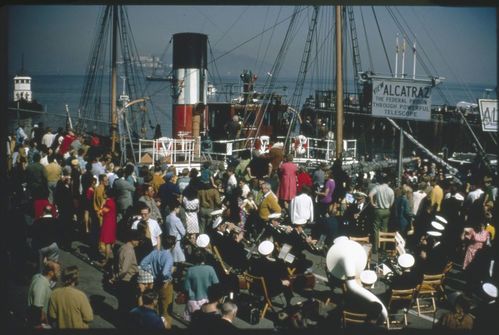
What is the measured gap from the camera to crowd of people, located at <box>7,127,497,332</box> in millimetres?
6812

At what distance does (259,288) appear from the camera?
25.0 ft

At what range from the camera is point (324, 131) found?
64.2 ft

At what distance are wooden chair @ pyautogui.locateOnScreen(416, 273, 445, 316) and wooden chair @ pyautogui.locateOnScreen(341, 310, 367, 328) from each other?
1.28m

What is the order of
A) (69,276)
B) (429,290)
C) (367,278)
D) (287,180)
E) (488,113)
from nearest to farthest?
(69,276)
(367,278)
(429,290)
(488,113)
(287,180)

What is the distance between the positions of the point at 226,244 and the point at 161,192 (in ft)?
7.49

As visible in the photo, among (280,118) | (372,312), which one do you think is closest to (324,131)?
(280,118)

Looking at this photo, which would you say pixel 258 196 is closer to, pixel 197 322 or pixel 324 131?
pixel 197 322

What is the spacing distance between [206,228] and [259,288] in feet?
8.05

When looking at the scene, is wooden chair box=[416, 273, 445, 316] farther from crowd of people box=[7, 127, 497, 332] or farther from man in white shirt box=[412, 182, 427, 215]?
man in white shirt box=[412, 182, 427, 215]

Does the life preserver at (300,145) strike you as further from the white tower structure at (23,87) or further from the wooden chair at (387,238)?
the white tower structure at (23,87)

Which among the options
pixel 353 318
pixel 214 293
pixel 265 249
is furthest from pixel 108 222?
pixel 353 318

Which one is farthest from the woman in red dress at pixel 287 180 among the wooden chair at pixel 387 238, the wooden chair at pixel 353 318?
the wooden chair at pixel 353 318

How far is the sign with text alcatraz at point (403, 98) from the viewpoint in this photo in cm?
973

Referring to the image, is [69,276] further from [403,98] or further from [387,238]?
[403,98]
